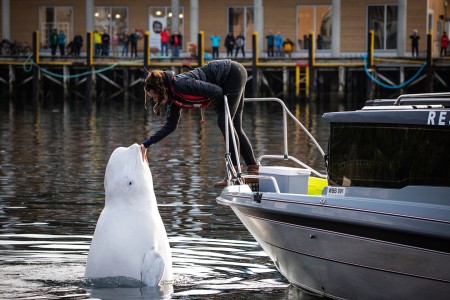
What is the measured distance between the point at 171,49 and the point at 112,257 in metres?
43.1

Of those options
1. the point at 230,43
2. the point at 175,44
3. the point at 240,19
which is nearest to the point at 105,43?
the point at 175,44

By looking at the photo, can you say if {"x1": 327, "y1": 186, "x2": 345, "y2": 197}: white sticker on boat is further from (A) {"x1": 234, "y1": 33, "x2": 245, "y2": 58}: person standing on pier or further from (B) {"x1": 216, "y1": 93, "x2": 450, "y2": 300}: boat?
(A) {"x1": 234, "y1": 33, "x2": 245, "y2": 58}: person standing on pier

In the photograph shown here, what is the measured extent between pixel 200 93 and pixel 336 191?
2.28 m

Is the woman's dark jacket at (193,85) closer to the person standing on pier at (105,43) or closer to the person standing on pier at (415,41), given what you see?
the person standing on pier at (415,41)

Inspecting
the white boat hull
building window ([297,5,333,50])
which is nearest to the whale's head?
the white boat hull

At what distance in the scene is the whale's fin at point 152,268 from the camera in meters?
11.0

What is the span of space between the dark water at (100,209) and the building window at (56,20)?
25705 millimetres

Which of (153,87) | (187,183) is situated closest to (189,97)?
(153,87)

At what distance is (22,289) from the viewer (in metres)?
11.3

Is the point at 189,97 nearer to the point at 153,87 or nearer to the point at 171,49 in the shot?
the point at 153,87

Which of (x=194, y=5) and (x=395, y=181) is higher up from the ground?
(x=194, y=5)

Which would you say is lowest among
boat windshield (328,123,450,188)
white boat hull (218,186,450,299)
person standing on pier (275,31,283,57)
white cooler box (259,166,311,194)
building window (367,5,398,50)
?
white boat hull (218,186,450,299)

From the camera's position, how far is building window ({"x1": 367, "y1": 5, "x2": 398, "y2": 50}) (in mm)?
57375

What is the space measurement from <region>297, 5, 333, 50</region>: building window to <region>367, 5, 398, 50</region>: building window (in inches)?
87.1
